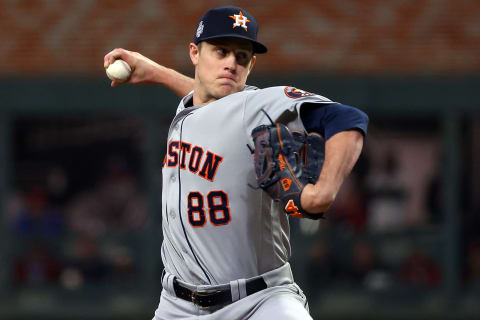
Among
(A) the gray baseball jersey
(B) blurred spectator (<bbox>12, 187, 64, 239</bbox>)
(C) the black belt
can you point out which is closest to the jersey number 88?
(A) the gray baseball jersey

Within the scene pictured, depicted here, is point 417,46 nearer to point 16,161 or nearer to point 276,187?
point 16,161

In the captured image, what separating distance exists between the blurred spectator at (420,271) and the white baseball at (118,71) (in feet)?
19.2

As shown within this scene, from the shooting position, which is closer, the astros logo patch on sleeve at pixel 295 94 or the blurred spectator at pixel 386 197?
the astros logo patch on sleeve at pixel 295 94

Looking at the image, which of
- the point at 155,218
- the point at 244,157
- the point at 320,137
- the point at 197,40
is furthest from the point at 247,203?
the point at 155,218

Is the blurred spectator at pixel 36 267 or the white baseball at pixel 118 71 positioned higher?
the white baseball at pixel 118 71

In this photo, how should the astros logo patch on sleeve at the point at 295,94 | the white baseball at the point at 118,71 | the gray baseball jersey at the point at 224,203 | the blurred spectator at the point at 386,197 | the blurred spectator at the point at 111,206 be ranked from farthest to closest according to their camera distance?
the blurred spectator at the point at 111,206 < the blurred spectator at the point at 386,197 < the white baseball at the point at 118,71 < the gray baseball jersey at the point at 224,203 < the astros logo patch on sleeve at the point at 295,94

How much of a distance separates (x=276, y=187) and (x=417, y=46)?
22.0 ft

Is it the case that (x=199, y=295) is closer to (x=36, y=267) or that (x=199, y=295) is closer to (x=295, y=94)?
(x=295, y=94)

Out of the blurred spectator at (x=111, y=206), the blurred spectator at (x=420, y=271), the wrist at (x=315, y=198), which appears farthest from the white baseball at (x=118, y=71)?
the blurred spectator at (x=420, y=271)

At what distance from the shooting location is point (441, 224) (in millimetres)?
9336

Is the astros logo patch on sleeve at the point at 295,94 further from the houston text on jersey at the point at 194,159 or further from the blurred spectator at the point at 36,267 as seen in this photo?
the blurred spectator at the point at 36,267

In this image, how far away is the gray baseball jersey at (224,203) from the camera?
3414mm

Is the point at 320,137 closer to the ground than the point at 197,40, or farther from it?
closer to the ground

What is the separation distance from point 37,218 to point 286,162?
22.7 ft
